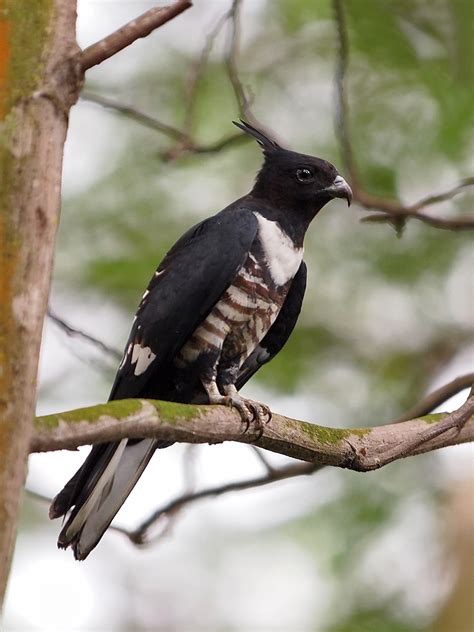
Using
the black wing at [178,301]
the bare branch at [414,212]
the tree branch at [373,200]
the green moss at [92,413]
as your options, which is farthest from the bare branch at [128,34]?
the bare branch at [414,212]

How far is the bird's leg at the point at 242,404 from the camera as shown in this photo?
3.95m

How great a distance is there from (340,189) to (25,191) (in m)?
2.77

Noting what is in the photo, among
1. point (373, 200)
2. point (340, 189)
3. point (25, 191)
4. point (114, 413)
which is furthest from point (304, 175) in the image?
point (25, 191)

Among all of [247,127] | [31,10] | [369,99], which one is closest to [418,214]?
[247,127]

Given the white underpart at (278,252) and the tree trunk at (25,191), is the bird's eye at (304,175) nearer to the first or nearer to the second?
the white underpart at (278,252)

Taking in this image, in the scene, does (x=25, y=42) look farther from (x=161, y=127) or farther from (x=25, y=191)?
(x=161, y=127)

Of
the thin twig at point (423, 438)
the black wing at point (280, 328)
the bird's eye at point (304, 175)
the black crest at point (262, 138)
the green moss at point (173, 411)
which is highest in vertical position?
the black crest at point (262, 138)

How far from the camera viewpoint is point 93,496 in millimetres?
4301

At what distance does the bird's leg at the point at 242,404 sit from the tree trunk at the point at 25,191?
1.48 metres

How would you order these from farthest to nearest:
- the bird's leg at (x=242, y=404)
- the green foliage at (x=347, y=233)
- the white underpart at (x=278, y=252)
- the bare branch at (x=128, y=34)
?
the green foliage at (x=347, y=233)
the white underpart at (x=278, y=252)
the bird's leg at (x=242, y=404)
the bare branch at (x=128, y=34)

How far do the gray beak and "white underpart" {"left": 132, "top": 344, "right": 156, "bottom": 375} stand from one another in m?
1.31

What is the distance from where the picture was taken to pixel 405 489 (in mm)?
8227

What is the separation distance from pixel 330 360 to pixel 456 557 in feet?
6.06

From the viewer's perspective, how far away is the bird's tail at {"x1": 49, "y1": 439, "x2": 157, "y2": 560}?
4236 mm
